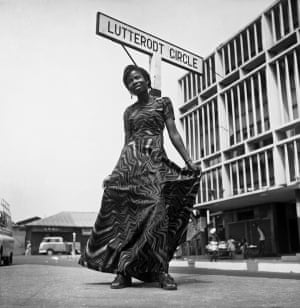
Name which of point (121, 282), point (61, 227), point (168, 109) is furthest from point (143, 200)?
point (61, 227)

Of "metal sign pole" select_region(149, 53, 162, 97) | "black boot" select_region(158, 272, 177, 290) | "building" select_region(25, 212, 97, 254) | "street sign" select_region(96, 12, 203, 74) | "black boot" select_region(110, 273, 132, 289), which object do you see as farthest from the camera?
"building" select_region(25, 212, 97, 254)

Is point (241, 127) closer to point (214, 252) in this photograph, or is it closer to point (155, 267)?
point (214, 252)

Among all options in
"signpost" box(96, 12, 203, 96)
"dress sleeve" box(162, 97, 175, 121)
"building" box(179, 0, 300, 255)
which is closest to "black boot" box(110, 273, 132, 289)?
"dress sleeve" box(162, 97, 175, 121)

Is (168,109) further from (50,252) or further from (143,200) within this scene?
(50,252)

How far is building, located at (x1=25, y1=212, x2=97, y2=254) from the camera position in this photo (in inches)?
2228

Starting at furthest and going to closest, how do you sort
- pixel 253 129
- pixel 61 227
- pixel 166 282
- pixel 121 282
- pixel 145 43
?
pixel 61 227, pixel 253 129, pixel 145 43, pixel 121 282, pixel 166 282

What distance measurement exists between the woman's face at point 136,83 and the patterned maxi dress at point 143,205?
17cm

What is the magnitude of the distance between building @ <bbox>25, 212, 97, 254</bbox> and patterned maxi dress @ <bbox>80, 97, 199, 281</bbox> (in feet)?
173

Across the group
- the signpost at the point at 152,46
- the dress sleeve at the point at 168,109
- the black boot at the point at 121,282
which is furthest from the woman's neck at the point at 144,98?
the black boot at the point at 121,282

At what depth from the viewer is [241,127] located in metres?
29.0

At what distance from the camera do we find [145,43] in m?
6.80

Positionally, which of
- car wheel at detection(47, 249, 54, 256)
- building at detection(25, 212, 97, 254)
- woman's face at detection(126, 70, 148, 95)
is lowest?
car wheel at detection(47, 249, 54, 256)

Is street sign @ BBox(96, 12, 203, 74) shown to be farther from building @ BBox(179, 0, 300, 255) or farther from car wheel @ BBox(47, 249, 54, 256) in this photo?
car wheel @ BBox(47, 249, 54, 256)

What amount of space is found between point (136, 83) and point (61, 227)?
55.8 metres
